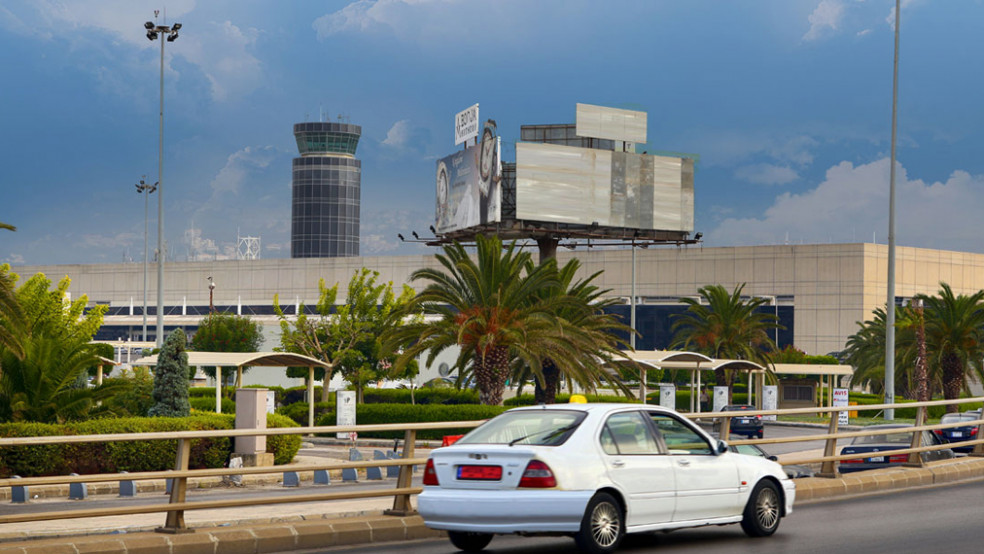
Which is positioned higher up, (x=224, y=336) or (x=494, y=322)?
(x=494, y=322)

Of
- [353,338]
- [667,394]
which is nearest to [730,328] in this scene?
[667,394]

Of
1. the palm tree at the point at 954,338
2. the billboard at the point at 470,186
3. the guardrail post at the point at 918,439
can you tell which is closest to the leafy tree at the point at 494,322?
the guardrail post at the point at 918,439

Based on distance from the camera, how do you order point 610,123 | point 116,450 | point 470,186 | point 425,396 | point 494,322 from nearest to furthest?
point 116,450, point 494,322, point 425,396, point 470,186, point 610,123

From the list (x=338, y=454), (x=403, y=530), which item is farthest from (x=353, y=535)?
(x=338, y=454)

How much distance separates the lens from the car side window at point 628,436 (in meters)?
11.4

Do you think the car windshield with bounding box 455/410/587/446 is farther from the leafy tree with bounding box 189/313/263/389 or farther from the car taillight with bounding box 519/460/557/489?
the leafy tree with bounding box 189/313/263/389

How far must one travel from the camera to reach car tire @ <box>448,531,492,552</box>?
11.7 meters

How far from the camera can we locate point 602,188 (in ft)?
213

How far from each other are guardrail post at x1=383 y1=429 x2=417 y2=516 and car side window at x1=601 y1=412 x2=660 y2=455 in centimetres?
228

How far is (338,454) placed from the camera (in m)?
37.0

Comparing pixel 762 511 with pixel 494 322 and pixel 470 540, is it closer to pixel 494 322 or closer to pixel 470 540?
pixel 470 540

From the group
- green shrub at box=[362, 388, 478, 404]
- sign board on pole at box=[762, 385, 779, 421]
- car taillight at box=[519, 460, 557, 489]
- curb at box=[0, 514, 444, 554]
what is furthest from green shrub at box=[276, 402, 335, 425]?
car taillight at box=[519, 460, 557, 489]

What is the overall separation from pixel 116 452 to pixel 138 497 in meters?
4.24

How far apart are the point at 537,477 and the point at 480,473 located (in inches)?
22.7
